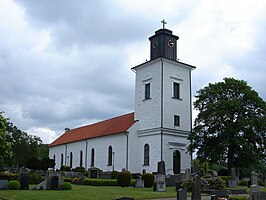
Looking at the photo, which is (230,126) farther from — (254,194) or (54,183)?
(254,194)

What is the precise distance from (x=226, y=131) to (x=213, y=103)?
2.79 meters

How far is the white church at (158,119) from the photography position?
3594cm

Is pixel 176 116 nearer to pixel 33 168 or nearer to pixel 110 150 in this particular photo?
pixel 110 150

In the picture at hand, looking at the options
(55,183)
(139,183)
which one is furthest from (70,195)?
(139,183)

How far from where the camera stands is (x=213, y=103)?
3241cm

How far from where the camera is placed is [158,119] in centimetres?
3600

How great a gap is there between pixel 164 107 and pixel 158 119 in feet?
4.28

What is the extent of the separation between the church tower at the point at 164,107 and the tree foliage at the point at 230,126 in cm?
298

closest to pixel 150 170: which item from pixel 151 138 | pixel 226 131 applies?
pixel 151 138

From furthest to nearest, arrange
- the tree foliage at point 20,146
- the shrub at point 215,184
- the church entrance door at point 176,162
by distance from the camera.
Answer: the tree foliage at point 20,146 < the church entrance door at point 176,162 < the shrub at point 215,184

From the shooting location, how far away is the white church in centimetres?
3594

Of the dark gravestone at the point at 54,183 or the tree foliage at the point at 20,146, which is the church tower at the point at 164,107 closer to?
the dark gravestone at the point at 54,183

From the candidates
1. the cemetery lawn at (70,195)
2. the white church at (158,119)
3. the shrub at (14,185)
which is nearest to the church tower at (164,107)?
the white church at (158,119)

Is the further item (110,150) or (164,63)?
(110,150)
